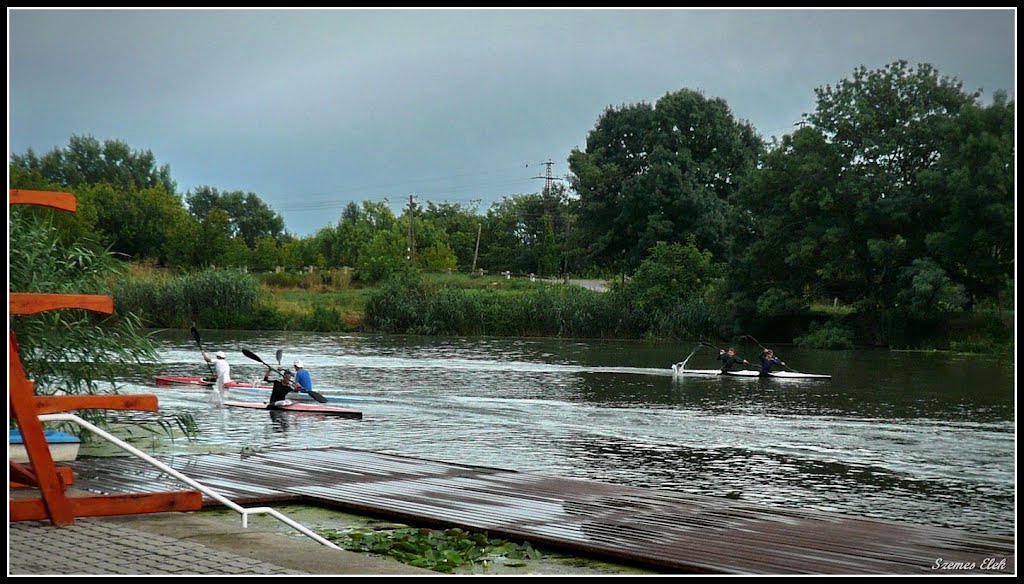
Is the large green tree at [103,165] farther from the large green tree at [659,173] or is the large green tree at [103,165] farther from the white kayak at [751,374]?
the white kayak at [751,374]

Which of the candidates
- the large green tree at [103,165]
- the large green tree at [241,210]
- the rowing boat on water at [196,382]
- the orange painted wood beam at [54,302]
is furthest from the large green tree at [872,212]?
the large green tree at [241,210]

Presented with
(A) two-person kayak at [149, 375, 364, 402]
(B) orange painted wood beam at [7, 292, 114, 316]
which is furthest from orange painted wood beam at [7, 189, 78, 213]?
(A) two-person kayak at [149, 375, 364, 402]

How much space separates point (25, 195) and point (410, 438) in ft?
32.5

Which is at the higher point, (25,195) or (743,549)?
(25,195)

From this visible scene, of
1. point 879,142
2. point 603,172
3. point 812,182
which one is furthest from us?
point 603,172

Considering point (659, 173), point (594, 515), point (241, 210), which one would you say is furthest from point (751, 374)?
point (241, 210)

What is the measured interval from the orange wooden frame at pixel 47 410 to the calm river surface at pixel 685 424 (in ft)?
15.9

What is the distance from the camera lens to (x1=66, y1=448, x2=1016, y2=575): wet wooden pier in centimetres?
719

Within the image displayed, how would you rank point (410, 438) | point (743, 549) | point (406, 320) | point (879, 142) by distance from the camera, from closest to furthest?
1. point (743, 549)
2. point (410, 438)
3. point (879, 142)
4. point (406, 320)

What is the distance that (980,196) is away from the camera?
689cm

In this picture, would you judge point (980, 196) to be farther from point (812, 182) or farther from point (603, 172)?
point (603, 172)

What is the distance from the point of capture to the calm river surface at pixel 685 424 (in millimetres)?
12602

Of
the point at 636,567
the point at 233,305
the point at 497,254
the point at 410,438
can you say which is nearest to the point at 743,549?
the point at 636,567

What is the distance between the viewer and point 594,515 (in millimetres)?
8656
